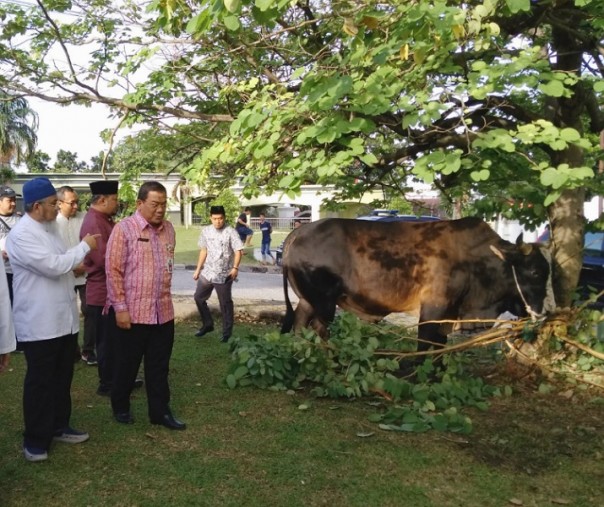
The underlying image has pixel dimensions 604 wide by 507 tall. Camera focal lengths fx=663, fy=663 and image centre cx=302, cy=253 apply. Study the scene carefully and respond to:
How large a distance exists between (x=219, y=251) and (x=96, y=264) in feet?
7.97

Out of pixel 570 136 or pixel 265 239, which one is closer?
pixel 570 136

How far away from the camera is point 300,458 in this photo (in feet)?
14.9

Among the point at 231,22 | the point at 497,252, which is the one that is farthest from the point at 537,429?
the point at 231,22

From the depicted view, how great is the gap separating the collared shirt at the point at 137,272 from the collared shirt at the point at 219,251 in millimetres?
3239

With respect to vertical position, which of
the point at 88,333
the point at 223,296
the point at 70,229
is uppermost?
the point at 70,229

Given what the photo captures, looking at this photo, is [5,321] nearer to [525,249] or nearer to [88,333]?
[88,333]

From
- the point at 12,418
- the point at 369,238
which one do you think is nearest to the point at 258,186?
the point at 369,238

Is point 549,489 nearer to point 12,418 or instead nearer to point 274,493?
point 274,493

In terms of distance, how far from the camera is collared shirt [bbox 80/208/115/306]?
5879mm

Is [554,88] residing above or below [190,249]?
above

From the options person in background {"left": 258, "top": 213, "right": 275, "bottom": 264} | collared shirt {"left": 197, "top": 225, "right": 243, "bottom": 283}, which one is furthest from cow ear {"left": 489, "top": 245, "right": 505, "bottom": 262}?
person in background {"left": 258, "top": 213, "right": 275, "bottom": 264}

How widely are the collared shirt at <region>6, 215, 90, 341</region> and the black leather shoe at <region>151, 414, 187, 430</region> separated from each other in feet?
3.62

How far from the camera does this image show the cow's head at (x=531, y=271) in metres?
6.49

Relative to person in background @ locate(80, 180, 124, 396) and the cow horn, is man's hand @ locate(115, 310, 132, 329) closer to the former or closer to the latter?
person in background @ locate(80, 180, 124, 396)
